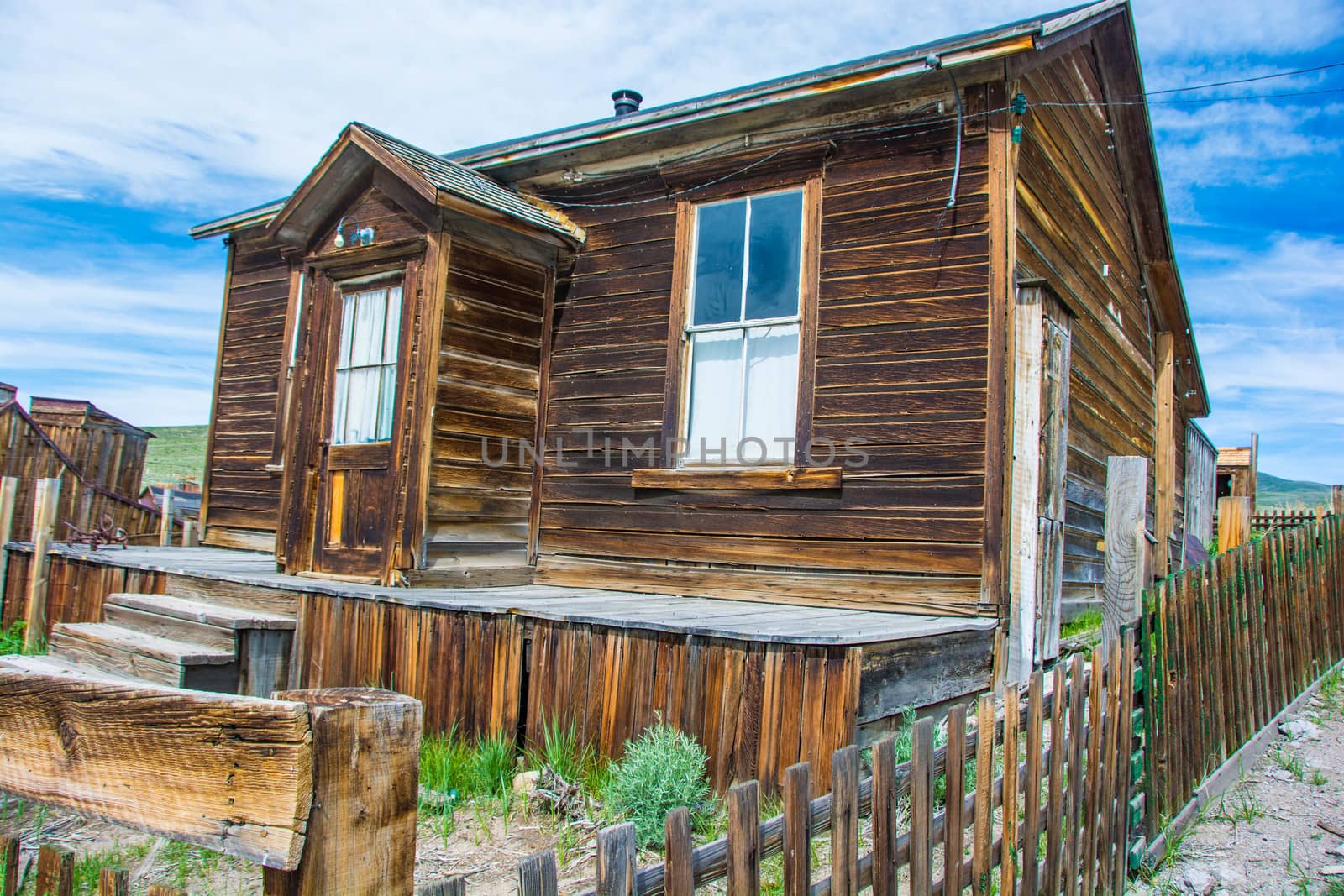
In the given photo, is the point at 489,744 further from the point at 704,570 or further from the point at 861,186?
the point at 861,186

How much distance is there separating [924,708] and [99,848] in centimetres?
384

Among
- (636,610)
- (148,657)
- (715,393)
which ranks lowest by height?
(148,657)

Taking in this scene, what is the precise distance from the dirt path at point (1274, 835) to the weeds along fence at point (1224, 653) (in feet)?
0.47

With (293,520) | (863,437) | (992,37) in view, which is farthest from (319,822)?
(293,520)

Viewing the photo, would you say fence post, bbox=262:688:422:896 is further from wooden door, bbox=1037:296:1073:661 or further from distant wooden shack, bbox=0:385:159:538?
A: distant wooden shack, bbox=0:385:159:538

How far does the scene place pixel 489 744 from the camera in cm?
454

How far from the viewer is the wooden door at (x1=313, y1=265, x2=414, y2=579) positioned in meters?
6.48

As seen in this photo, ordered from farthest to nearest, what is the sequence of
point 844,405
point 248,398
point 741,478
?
1. point 248,398
2. point 741,478
3. point 844,405

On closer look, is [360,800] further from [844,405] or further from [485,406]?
[485,406]

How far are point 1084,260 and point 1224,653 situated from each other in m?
4.34

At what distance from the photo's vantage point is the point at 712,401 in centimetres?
650

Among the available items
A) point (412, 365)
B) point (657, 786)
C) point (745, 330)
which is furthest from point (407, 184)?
point (657, 786)

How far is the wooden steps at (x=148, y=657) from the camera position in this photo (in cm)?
523

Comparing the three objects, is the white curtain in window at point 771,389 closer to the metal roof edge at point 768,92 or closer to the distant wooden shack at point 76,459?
the metal roof edge at point 768,92
